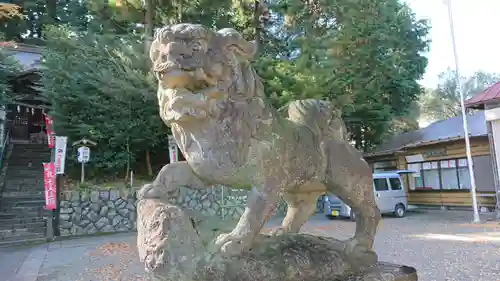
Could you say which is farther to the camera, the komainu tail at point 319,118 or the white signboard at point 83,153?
the white signboard at point 83,153

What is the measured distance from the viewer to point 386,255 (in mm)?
6438

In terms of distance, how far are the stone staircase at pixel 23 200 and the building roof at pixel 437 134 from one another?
11.1m

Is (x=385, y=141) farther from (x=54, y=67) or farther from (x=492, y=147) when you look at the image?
(x=54, y=67)

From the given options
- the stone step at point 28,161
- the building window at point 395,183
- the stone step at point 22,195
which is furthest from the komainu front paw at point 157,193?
the stone step at point 28,161

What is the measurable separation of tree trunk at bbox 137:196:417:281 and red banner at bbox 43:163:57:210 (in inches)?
317

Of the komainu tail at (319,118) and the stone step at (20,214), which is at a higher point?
the komainu tail at (319,118)

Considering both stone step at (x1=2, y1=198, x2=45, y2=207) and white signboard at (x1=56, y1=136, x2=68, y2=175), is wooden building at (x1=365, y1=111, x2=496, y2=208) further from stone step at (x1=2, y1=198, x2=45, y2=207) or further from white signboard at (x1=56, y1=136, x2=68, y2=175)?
stone step at (x1=2, y1=198, x2=45, y2=207)

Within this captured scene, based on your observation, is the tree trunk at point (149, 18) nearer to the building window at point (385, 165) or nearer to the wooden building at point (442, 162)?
the wooden building at point (442, 162)

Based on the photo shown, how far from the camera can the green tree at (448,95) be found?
23.1 meters

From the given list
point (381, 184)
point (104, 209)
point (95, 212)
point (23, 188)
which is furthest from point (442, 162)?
point (23, 188)

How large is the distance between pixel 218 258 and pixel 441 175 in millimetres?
13101

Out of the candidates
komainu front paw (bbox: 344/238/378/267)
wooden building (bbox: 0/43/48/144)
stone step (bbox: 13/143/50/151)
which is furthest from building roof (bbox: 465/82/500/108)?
wooden building (bbox: 0/43/48/144)

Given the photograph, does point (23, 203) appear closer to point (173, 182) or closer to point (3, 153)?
point (3, 153)

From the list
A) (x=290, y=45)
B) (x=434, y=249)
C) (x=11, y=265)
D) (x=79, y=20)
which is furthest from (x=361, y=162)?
(x=79, y=20)
